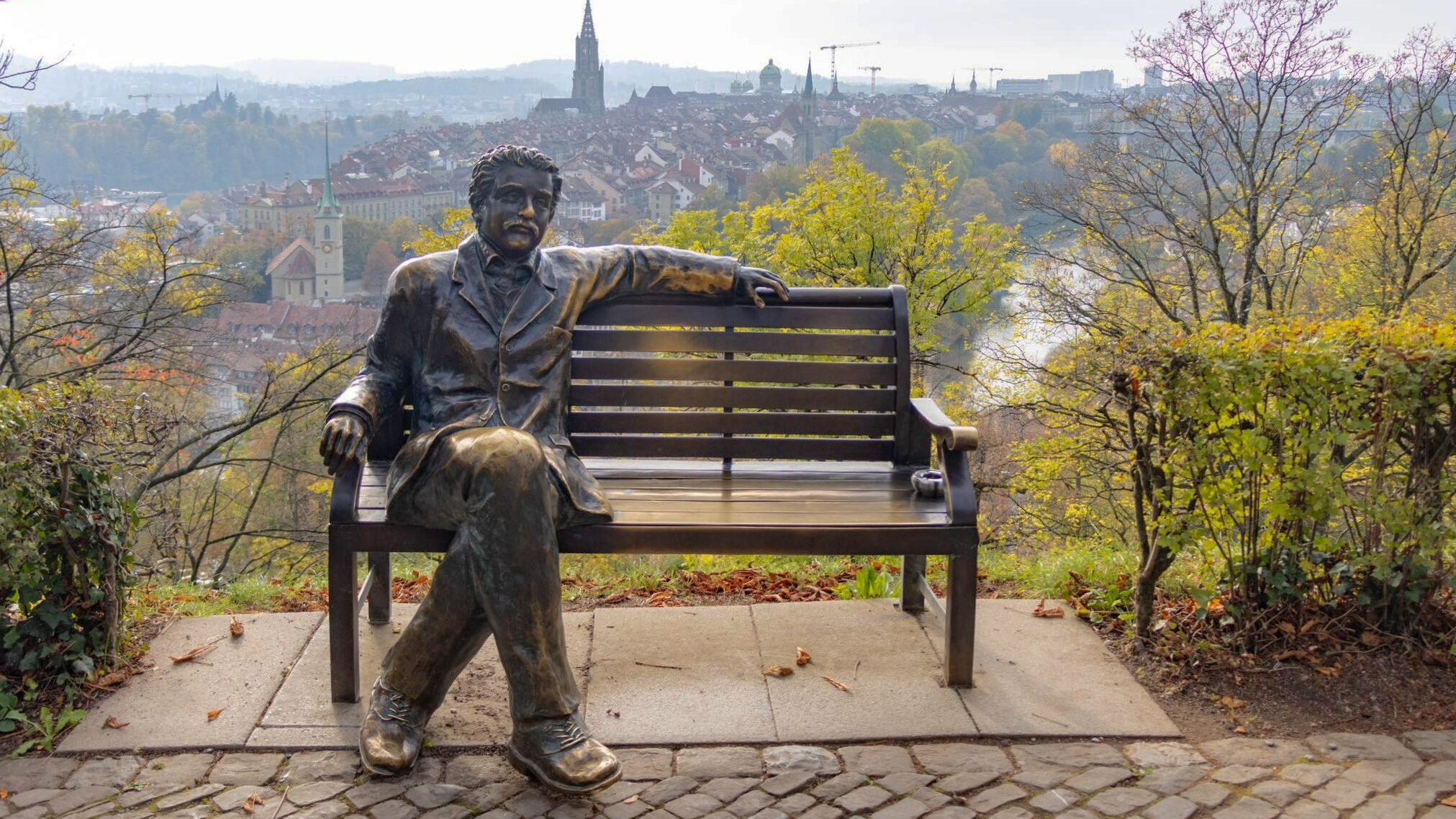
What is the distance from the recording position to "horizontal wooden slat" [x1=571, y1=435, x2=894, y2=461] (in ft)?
16.5

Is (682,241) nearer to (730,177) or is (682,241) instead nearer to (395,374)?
(395,374)

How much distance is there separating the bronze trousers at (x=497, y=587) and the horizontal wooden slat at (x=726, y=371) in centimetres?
111

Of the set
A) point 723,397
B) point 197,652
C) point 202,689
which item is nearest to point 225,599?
point 197,652

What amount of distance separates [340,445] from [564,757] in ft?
3.87

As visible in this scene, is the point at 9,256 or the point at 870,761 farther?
the point at 9,256

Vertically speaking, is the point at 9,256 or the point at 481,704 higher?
the point at 9,256

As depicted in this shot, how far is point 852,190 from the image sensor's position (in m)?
19.9

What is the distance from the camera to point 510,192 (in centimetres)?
443

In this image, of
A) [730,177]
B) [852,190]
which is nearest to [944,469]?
[852,190]

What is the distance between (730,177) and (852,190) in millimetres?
42071

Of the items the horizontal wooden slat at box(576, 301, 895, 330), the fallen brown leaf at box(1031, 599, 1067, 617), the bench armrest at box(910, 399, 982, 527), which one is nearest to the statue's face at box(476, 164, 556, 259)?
the horizontal wooden slat at box(576, 301, 895, 330)

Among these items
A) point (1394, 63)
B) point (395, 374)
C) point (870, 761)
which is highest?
point (1394, 63)

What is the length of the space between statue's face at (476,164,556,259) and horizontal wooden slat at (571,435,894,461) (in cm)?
87

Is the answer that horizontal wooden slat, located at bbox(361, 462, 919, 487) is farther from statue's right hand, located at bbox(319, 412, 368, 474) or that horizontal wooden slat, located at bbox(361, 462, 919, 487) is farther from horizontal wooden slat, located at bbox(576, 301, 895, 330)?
horizontal wooden slat, located at bbox(576, 301, 895, 330)
